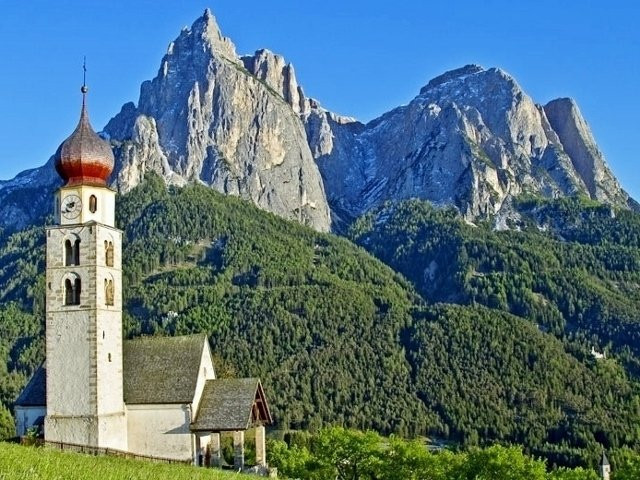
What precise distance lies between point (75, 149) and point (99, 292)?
325 inches

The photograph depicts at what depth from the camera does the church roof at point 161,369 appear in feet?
183

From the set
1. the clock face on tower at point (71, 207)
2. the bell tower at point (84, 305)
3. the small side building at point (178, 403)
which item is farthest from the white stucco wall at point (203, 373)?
the clock face on tower at point (71, 207)

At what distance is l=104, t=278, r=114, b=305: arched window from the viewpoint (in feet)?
178

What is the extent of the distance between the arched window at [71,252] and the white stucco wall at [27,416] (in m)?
9.03

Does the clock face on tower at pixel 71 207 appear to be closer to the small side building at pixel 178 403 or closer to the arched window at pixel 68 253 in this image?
the arched window at pixel 68 253

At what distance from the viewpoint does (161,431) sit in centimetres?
5538

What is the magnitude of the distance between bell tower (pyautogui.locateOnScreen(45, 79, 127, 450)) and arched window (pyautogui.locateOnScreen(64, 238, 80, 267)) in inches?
2.2

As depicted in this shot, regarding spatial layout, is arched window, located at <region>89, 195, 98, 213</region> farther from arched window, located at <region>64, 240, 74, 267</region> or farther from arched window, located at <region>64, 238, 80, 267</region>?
arched window, located at <region>64, 240, 74, 267</region>

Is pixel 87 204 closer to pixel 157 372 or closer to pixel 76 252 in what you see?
pixel 76 252

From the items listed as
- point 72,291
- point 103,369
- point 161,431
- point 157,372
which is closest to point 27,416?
point 103,369

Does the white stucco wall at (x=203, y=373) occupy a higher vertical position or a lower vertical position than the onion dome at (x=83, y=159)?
lower

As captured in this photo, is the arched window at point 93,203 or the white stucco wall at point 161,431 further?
the white stucco wall at point 161,431

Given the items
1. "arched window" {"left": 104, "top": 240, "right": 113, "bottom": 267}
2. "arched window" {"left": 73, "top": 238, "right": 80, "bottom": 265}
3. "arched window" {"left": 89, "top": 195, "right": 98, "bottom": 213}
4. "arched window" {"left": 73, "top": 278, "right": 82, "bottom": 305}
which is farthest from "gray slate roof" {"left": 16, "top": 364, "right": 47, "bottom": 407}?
"arched window" {"left": 89, "top": 195, "right": 98, "bottom": 213}

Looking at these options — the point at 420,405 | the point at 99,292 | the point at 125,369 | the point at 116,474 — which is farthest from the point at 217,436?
the point at 420,405
